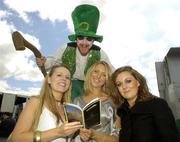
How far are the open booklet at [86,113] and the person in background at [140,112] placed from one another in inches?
12.3

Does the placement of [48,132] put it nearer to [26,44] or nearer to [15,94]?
[26,44]

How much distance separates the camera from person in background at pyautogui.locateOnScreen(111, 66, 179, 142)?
236 cm

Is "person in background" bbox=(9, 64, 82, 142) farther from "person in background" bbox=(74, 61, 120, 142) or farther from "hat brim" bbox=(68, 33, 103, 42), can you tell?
"hat brim" bbox=(68, 33, 103, 42)

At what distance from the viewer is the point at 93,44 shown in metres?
4.23

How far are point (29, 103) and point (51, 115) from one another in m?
0.22

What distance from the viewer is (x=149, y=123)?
8.10 feet

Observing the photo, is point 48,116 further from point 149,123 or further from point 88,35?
point 88,35

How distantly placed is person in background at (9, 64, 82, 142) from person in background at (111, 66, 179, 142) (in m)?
0.48

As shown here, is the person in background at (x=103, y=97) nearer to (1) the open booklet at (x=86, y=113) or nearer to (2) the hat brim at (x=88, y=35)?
(1) the open booklet at (x=86, y=113)

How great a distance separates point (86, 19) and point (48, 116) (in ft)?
7.18

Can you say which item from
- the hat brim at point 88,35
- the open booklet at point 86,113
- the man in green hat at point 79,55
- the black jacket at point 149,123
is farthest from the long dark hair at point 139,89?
the hat brim at point 88,35

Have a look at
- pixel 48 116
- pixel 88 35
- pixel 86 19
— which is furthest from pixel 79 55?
pixel 48 116

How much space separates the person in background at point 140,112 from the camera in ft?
7.75

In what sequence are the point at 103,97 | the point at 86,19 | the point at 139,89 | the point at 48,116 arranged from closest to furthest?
the point at 48,116, the point at 139,89, the point at 103,97, the point at 86,19
